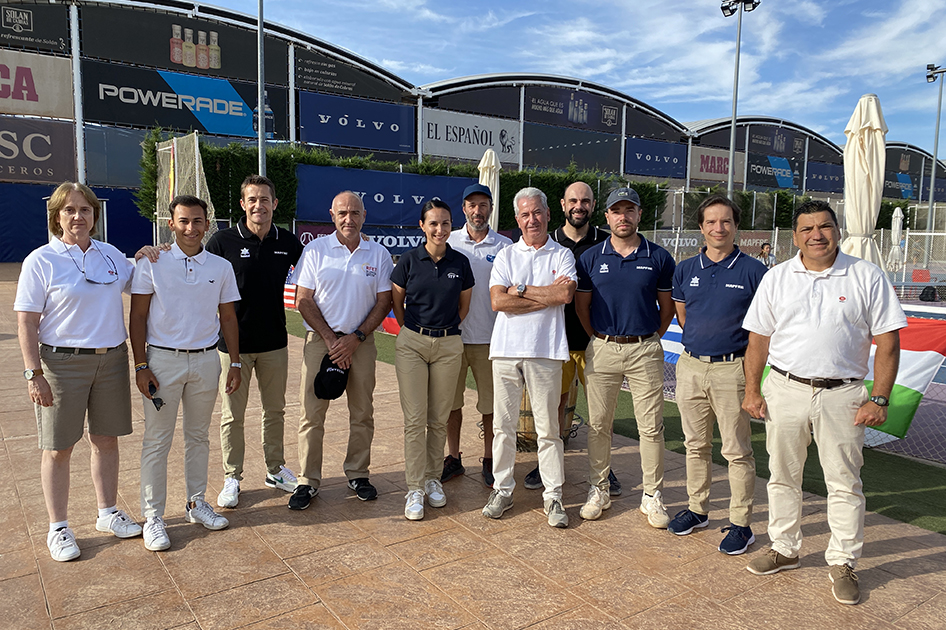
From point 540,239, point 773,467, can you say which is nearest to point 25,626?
point 540,239

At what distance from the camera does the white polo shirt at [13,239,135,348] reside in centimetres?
335

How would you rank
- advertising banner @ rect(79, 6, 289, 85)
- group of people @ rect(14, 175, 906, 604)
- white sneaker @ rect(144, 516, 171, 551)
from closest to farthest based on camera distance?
group of people @ rect(14, 175, 906, 604)
white sneaker @ rect(144, 516, 171, 551)
advertising banner @ rect(79, 6, 289, 85)

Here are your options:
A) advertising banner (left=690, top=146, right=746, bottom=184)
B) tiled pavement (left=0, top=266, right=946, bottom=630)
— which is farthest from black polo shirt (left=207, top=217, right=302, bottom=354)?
advertising banner (left=690, top=146, right=746, bottom=184)

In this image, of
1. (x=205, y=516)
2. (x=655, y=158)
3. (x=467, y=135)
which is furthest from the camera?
(x=655, y=158)

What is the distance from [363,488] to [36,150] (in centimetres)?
2779

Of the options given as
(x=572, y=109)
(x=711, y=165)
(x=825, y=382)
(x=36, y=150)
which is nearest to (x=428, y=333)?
(x=825, y=382)

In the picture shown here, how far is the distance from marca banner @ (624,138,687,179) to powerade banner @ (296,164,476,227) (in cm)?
2103

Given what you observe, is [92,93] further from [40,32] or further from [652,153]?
[652,153]

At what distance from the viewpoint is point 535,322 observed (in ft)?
13.3

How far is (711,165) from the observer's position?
152ft

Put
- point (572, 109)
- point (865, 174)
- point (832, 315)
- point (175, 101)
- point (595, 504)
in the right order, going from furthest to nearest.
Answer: point (572, 109)
point (175, 101)
point (865, 174)
point (595, 504)
point (832, 315)

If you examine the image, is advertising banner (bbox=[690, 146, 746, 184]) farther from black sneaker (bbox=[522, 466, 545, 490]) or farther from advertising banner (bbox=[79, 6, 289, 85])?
black sneaker (bbox=[522, 466, 545, 490])

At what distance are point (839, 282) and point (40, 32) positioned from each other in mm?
30698

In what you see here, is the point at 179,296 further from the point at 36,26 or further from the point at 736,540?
the point at 36,26
